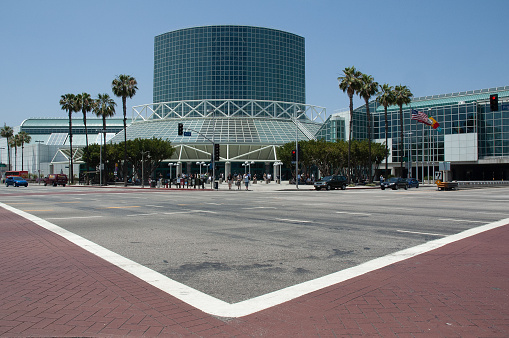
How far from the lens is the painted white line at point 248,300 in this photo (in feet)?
18.2

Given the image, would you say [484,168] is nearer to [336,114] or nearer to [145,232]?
[336,114]

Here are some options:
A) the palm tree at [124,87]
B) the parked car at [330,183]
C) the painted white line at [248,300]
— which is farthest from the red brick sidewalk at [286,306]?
the palm tree at [124,87]

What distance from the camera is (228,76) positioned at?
140 m

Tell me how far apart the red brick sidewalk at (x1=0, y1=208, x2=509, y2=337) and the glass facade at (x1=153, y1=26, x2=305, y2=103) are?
13427 cm

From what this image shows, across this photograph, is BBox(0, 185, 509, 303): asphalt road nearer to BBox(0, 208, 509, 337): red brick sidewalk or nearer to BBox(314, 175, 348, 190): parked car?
BBox(0, 208, 509, 337): red brick sidewalk

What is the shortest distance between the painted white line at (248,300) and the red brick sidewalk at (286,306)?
0.57ft

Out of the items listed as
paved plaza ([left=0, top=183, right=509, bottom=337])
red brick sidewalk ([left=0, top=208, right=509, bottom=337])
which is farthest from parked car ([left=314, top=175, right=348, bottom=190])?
red brick sidewalk ([left=0, top=208, right=509, bottom=337])

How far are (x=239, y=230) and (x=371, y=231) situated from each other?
3.86 m

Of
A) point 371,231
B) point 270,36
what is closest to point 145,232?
point 371,231

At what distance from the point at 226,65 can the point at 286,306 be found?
140 metres

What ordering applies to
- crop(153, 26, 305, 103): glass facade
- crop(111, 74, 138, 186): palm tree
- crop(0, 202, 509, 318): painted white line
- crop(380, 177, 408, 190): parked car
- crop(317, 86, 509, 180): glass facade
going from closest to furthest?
crop(0, 202, 509, 318): painted white line < crop(380, 177, 408, 190): parked car < crop(111, 74, 138, 186): palm tree < crop(317, 86, 509, 180): glass facade < crop(153, 26, 305, 103): glass facade

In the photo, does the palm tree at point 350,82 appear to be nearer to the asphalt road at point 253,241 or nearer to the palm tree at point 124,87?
the palm tree at point 124,87

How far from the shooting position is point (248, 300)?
230 inches

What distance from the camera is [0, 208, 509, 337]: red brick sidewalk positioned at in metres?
4.73
